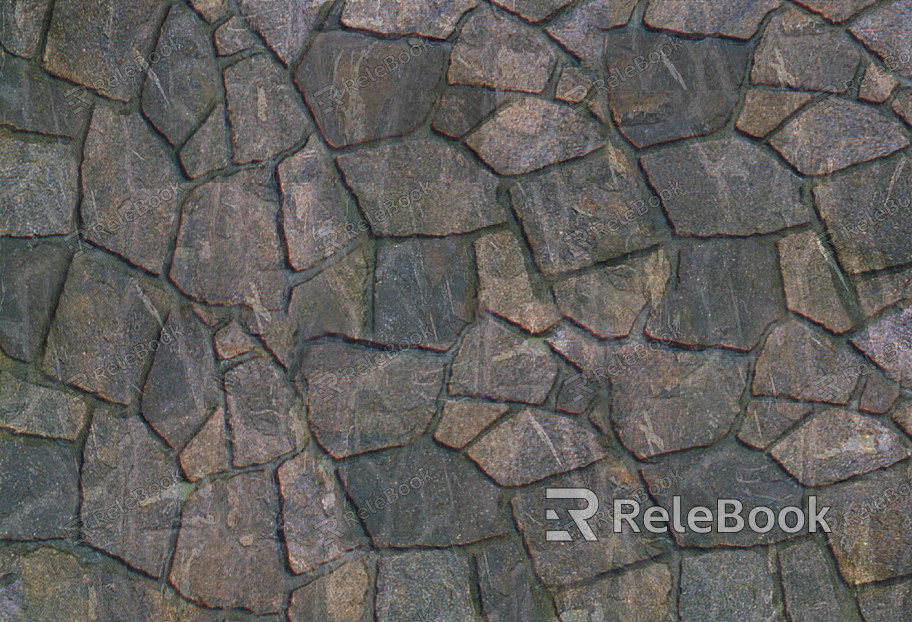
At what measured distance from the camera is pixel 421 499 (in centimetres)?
215

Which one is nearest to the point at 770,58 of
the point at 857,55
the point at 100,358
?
the point at 857,55

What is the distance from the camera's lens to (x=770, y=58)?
7.06 feet

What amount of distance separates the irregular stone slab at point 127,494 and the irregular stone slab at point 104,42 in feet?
3.30

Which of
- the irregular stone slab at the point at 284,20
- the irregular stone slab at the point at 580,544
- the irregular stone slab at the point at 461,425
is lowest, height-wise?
the irregular stone slab at the point at 580,544

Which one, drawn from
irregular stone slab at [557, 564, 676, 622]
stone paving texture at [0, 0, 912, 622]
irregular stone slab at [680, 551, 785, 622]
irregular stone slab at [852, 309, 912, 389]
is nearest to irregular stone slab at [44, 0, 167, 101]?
stone paving texture at [0, 0, 912, 622]

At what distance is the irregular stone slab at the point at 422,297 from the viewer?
2.15m

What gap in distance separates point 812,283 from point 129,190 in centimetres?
210

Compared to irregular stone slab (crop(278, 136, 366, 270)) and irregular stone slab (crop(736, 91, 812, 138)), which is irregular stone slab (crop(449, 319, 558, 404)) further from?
irregular stone slab (crop(736, 91, 812, 138))

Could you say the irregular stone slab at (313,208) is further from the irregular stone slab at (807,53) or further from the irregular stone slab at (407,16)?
the irregular stone slab at (807,53)

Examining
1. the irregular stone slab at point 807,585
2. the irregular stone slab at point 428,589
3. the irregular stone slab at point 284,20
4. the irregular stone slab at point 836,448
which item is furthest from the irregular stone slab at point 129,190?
the irregular stone slab at point 807,585

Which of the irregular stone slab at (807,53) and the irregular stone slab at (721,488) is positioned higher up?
the irregular stone slab at (807,53)

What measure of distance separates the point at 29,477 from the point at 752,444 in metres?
2.19

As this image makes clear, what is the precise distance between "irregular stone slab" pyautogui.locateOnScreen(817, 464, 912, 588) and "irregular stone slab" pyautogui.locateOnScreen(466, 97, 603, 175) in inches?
51.9

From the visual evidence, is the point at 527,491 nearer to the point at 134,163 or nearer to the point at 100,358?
the point at 100,358
